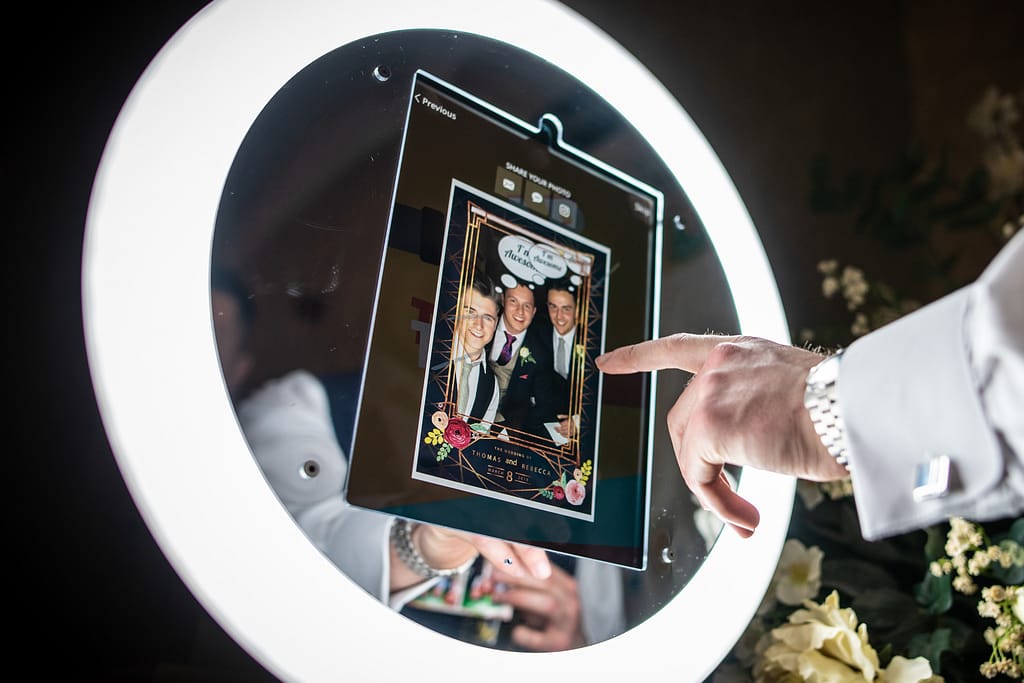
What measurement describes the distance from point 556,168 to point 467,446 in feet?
0.78

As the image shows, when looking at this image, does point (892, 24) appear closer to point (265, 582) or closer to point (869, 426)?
point (869, 426)

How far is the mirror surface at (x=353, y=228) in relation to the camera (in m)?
0.42

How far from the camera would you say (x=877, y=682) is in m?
0.56

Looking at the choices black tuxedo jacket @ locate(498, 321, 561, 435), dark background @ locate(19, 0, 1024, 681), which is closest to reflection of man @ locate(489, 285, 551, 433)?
black tuxedo jacket @ locate(498, 321, 561, 435)

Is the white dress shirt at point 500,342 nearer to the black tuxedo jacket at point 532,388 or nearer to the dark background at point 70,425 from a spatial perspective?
the black tuxedo jacket at point 532,388

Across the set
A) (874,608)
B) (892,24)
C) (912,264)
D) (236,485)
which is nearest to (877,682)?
(874,608)

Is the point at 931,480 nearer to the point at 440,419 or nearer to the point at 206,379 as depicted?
the point at 440,419

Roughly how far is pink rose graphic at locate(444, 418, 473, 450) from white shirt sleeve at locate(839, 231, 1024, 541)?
226mm

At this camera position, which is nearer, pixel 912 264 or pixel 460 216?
pixel 460 216

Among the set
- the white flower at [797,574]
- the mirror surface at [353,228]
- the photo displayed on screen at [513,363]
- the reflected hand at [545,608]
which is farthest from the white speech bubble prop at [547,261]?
the white flower at [797,574]

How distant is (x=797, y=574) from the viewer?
65 centimetres

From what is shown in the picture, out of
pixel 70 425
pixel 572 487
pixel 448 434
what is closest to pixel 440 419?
pixel 448 434

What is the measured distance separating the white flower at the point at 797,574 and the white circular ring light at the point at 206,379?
196 mm

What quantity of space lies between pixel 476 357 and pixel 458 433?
5 cm
